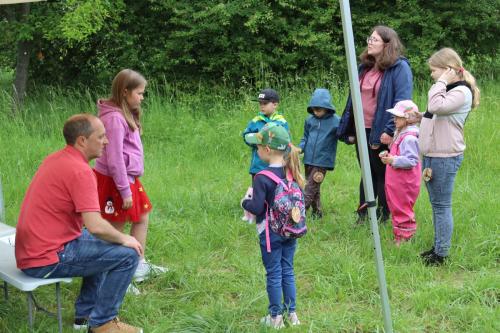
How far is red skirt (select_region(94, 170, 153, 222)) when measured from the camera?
461cm

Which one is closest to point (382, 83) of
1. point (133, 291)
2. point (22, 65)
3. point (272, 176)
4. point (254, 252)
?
point (254, 252)

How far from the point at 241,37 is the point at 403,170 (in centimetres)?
663

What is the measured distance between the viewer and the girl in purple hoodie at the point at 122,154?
4.45 meters

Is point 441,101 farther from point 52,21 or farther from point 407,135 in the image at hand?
point 52,21

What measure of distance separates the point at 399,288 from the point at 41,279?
2.48 m

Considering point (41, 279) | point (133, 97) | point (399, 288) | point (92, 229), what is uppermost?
point (133, 97)

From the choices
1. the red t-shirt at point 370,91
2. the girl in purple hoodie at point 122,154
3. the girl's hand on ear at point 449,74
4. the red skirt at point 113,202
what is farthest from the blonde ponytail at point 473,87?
the red skirt at point 113,202

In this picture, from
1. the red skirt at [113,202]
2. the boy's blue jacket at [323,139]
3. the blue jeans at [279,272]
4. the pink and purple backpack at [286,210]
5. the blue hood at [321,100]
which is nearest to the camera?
the pink and purple backpack at [286,210]

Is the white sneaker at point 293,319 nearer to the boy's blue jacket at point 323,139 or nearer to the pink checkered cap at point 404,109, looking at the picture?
the pink checkered cap at point 404,109

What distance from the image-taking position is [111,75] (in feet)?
39.9

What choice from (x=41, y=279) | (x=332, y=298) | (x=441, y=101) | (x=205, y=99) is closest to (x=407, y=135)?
(x=441, y=101)

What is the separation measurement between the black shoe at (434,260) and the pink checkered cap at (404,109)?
112 cm

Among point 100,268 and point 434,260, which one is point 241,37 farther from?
point 100,268

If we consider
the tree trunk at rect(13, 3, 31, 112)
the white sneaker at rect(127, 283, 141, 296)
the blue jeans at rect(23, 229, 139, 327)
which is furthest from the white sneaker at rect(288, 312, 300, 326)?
the tree trunk at rect(13, 3, 31, 112)
